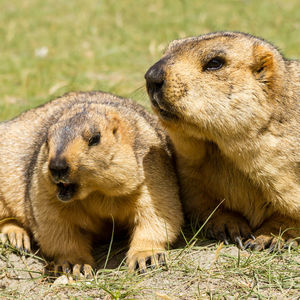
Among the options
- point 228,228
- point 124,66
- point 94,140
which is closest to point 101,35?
point 124,66

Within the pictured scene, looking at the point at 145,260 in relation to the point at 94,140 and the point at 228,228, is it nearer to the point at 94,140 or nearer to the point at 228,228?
the point at 228,228

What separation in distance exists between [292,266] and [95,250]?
2.38 m

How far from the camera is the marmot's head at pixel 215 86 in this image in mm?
5098

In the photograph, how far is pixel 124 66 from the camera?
12.0 metres

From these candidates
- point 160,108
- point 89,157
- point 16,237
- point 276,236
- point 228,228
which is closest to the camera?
point 89,157

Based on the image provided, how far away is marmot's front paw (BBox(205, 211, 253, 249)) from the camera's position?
6082mm

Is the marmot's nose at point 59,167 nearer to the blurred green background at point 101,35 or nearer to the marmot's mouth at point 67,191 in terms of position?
the marmot's mouth at point 67,191

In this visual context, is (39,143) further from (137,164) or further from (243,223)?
(243,223)

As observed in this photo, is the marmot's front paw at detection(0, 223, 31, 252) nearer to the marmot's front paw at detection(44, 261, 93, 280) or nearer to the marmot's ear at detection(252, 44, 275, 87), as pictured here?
the marmot's front paw at detection(44, 261, 93, 280)

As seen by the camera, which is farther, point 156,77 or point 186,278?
point 186,278

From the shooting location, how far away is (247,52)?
5480 millimetres

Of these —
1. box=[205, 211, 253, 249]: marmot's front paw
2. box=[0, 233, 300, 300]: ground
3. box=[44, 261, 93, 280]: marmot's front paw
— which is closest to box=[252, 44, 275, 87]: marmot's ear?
box=[205, 211, 253, 249]: marmot's front paw

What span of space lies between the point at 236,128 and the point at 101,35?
30.1ft

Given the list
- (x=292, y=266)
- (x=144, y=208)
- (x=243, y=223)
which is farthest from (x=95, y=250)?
(x=292, y=266)
